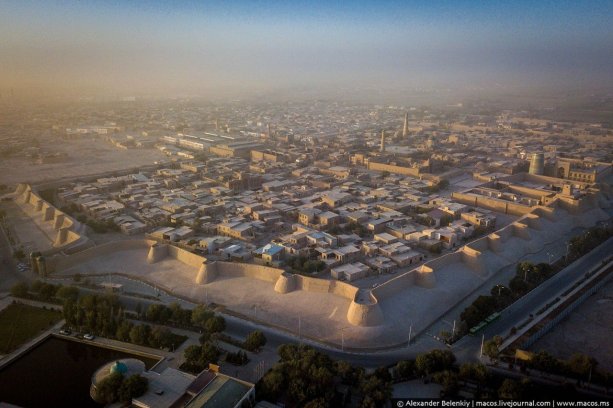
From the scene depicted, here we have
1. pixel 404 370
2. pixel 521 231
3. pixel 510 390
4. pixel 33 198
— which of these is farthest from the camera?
pixel 33 198

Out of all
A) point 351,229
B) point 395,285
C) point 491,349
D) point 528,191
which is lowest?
point 491,349

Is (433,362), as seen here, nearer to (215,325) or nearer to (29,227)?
(215,325)

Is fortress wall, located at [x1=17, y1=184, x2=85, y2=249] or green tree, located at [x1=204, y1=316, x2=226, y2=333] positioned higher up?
fortress wall, located at [x1=17, y1=184, x2=85, y2=249]

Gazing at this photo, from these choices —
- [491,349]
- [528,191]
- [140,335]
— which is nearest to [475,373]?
[491,349]

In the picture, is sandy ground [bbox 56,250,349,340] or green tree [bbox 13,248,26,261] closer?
sandy ground [bbox 56,250,349,340]

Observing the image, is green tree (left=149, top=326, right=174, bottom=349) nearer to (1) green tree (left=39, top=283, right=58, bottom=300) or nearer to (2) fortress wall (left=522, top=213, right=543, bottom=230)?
(1) green tree (left=39, top=283, right=58, bottom=300)

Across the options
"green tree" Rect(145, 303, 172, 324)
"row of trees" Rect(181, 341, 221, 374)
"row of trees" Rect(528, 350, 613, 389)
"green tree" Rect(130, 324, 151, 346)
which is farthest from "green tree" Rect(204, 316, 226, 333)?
"row of trees" Rect(528, 350, 613, 389)

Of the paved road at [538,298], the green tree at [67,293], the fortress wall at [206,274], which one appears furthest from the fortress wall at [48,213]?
the paved road at [538,298]
